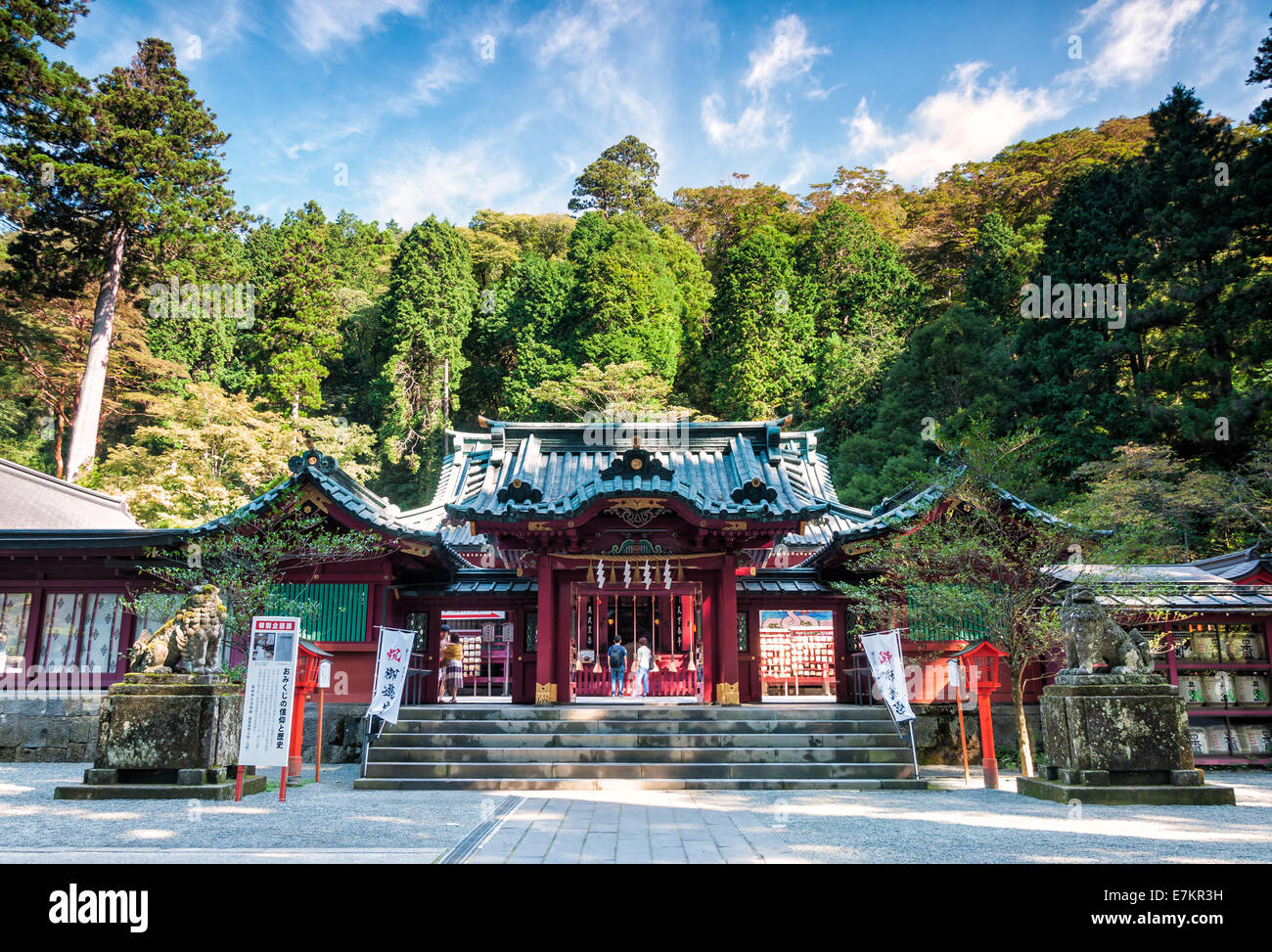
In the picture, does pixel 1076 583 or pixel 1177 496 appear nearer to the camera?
pixel 1076 583

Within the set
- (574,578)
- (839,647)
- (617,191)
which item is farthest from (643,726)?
(617,191)

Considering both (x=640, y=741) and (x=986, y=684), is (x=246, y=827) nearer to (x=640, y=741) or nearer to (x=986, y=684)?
(x=640, y=741)

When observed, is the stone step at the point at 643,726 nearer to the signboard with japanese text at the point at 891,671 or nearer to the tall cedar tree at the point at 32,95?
the signboard with japanese text at the point at 891,671

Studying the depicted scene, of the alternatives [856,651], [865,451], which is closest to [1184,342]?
[865,451]

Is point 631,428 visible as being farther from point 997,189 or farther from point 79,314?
point 997,189

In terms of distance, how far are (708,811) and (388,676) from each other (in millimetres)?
5415

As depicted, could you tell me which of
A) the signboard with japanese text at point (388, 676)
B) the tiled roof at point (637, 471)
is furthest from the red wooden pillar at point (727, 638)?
the signboard with japanese text at point (388, 676)

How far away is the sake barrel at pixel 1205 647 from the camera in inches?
563

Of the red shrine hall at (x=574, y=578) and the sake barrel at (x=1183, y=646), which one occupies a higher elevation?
the red shrine hall at (x=574, y=578)

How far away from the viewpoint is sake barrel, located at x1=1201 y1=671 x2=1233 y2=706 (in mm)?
14227

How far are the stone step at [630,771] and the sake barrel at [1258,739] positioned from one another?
712 cm

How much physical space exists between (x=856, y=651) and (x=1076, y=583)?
6012 mm

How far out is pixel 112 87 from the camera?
26453mm

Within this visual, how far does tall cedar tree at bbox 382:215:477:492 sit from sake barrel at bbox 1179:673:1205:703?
1129 inches
